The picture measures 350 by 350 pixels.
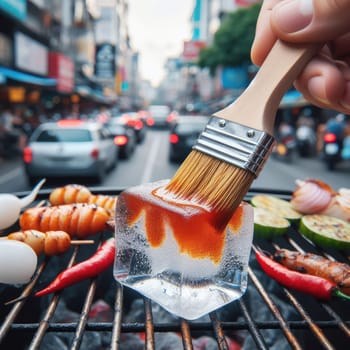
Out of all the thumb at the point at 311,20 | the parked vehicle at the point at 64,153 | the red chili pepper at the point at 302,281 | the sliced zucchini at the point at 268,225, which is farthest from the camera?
the parked vehicle at the point at 64,153

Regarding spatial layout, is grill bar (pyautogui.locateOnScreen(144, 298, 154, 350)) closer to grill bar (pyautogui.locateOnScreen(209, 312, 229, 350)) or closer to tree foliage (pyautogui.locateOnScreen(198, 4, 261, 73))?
grill bar (pyautogui.locateOnScreen(209, 312, 229, 350))

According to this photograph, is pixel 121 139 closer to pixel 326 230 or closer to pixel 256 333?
pixel 326 230

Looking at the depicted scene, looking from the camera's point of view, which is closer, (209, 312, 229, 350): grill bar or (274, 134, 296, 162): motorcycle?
(209, 312, 229, 350): grill bar

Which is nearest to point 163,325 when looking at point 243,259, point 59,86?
point 243,259

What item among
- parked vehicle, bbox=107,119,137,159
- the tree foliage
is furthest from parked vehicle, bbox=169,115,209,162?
the tree foliage

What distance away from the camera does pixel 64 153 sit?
9.59m

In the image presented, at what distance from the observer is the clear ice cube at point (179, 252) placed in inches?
64.3

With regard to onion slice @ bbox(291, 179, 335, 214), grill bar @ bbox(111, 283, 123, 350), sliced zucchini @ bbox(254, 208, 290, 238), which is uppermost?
onion slice @ bbox(291, 179, 335, 214)

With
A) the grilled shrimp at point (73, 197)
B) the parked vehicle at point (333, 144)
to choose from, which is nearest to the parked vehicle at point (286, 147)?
the parked vehicle at point (333, 144)

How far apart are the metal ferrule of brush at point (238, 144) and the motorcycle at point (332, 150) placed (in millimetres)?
12658

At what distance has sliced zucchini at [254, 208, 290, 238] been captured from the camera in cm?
271

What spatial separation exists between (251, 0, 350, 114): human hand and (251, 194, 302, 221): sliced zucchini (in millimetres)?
1490

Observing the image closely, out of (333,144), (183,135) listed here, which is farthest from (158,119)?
(333,144)

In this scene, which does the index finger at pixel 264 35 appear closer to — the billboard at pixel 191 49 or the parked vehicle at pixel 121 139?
the parked vehicle at pixel 121 139
